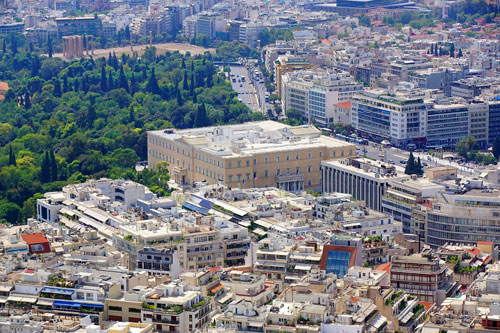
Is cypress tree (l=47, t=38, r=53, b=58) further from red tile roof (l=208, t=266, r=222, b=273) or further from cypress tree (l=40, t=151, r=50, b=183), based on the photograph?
red tile roof (l=208, t=266, r=222, b=273)

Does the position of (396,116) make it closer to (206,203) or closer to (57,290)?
(206,203)

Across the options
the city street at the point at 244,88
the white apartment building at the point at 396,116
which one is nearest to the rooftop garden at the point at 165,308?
the white apartment building at the point at 396,116

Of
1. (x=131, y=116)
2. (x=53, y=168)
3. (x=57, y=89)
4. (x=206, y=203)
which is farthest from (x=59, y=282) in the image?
(x=57, y=89)

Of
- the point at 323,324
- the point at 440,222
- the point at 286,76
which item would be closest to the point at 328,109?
the point at 286,76

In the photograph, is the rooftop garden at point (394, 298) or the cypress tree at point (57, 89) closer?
the rooftop garden at point (394, 298)

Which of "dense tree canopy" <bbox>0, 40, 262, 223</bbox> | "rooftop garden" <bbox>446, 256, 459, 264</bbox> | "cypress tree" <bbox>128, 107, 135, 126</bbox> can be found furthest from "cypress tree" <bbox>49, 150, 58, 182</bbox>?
"rooftop garden" <bbox>446, 256, 459, 264</bbox>

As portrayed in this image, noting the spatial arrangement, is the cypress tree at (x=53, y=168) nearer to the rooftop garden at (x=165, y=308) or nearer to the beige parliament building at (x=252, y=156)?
the beige parliament building at (x=252, y=156)

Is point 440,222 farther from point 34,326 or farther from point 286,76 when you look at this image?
point 286,76
